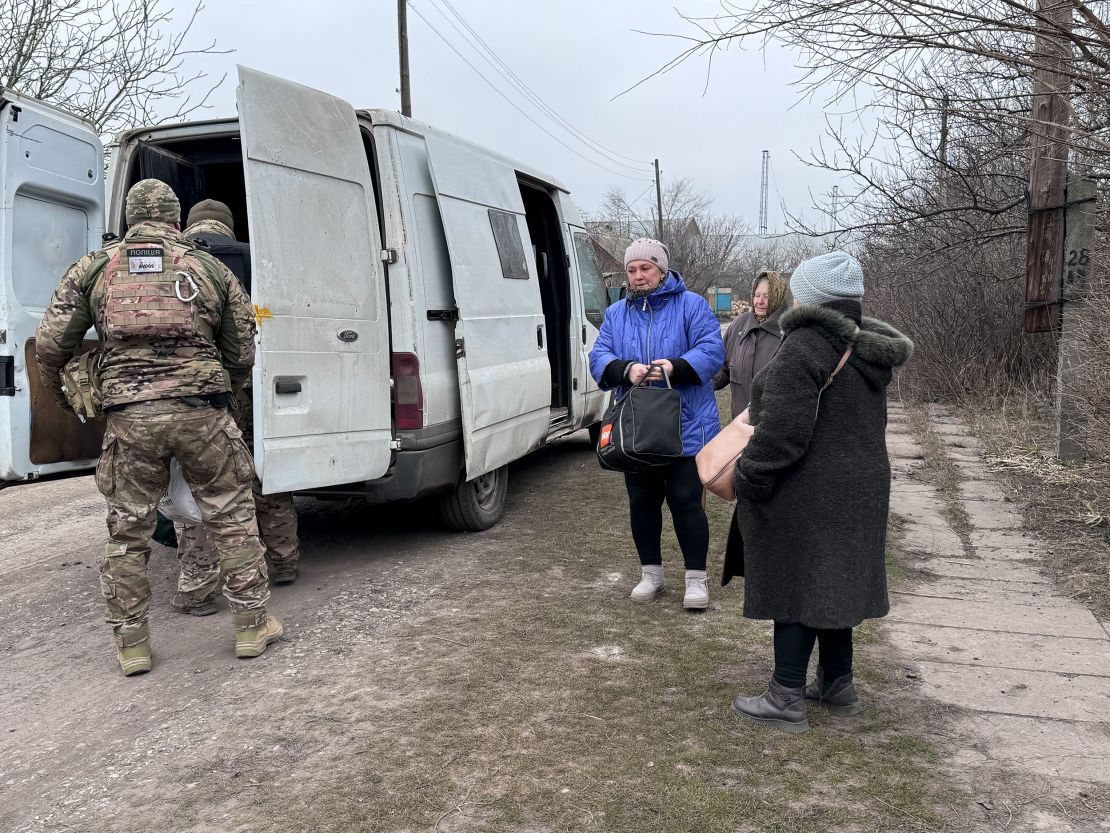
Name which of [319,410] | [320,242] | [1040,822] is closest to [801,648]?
[1040,822]

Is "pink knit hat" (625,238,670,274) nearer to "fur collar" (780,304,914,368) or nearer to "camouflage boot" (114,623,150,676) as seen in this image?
"fur collar" (780,304,914,368)

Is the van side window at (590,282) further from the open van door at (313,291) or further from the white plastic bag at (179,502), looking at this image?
the white plastic bag at (179,502)

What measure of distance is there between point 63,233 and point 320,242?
1182 mm

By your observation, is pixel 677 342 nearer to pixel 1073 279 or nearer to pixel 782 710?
pixel 782 710

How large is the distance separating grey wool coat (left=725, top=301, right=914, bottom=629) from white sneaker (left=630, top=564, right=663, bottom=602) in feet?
4.99

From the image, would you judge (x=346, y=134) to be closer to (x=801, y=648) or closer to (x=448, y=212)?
(x=448, y=212)

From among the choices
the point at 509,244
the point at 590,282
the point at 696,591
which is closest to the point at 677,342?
the point at 696,591

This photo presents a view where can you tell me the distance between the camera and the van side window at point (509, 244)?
19.2 feet

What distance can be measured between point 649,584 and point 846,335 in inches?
79.0

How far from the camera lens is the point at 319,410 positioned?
174 inches

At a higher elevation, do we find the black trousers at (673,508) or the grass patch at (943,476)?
the black trousers at (673,508)

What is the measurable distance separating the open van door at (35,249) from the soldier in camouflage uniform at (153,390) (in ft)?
1.06

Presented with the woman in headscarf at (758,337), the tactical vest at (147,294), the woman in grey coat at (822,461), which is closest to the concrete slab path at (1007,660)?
the woman in grey coat at (822,461)

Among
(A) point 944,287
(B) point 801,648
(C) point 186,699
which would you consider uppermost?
(A) point 944,287
